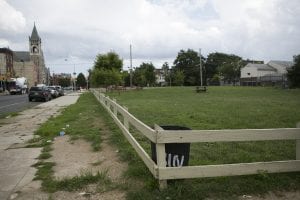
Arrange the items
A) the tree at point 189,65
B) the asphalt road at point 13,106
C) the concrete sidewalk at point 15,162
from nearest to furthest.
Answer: the concrete sidewalk at point 15,162 → the asphalt road at point 13,106 → the tree at point 189,65

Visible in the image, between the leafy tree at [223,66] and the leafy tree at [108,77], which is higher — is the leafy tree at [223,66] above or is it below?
above

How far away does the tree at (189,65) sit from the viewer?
372 ft

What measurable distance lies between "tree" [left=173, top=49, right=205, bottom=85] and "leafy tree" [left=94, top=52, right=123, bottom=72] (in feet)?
174

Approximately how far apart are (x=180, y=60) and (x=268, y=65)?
29.4m

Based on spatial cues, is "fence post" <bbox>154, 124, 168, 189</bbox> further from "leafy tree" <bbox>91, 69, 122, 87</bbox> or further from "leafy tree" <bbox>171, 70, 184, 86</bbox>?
"leafy tree" <bbox>171, 70, 184, 86</bbox>

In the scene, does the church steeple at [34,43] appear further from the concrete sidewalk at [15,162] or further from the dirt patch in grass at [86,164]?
the dirt patch in grass at [86,164]

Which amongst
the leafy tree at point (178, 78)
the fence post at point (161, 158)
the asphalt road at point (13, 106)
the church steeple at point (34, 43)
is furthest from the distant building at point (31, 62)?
the fence post at point (161, 158)

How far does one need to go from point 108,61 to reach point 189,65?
6120cm

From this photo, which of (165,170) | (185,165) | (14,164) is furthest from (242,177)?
(14,164)

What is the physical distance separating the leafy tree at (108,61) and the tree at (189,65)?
53.1 metres

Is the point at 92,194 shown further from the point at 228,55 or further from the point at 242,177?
the point at 228,55

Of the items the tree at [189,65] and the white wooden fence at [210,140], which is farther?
the tree at [189,65]

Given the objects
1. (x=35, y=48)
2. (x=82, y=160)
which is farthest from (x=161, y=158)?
(x=35, y=48)

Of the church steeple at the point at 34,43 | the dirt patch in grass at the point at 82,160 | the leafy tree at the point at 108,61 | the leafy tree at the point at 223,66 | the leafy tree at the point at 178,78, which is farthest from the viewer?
the church steeple at the point at 34,43
